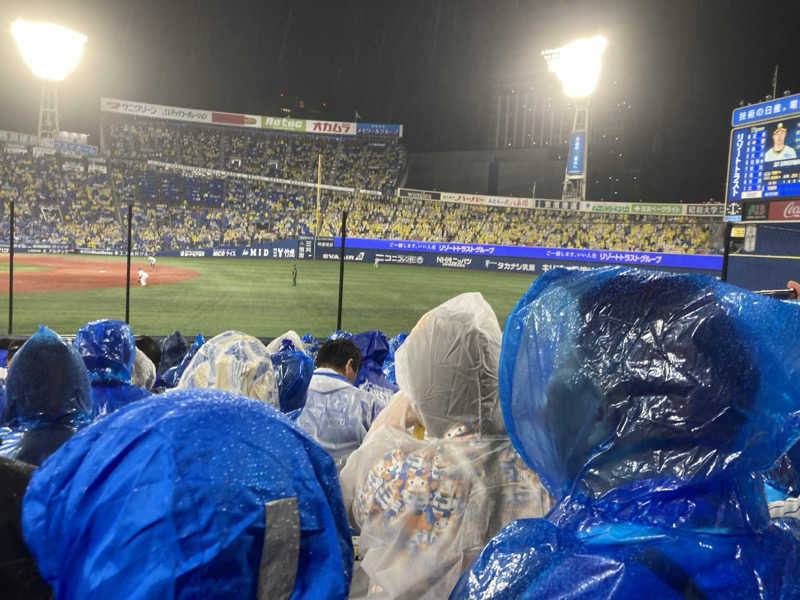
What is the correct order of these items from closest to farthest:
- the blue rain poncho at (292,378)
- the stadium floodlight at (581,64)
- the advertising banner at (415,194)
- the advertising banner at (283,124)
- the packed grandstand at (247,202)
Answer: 1. the blue rain poncho at (292,378)
2. the stadium floodlight at (581,64)
3. the packed grandstand at (247,202)
4. the advertising banner at (415,194)
5. the advertising banner at (283,124)

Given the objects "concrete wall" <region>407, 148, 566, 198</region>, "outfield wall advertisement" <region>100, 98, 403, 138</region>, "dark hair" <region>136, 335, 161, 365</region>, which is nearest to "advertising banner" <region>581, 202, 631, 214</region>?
"concrete wall" <region>407, 148, 566, 198</region>

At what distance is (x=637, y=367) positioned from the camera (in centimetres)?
106

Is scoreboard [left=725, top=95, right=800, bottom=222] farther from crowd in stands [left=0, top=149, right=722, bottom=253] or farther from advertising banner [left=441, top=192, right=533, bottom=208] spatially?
advertising banner [left=441, top=192, right=533, bottom=208]

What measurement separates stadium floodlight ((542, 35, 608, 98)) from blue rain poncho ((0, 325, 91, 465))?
Answer: 29695 millimetres

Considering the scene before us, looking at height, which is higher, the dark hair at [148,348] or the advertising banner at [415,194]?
the advertising banner at [415,194]

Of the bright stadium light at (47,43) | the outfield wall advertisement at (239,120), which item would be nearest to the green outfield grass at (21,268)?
the bright stadium light at (47,43)

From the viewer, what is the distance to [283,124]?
179 feet

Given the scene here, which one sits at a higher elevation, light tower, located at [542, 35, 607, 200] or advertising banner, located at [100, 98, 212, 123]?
advertising banner, located at [100, 98, 212, 123]

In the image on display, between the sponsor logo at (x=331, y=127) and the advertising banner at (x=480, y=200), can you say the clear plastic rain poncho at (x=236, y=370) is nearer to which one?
the advertising banner at (x=480, y=200)

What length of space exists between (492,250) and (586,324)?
35.9 m

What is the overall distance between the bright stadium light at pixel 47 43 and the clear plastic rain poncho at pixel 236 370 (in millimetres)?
25745

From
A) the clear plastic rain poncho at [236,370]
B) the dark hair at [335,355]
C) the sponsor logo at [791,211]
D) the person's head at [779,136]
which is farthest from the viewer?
the person's head at [779,136]

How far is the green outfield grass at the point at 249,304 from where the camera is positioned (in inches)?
504

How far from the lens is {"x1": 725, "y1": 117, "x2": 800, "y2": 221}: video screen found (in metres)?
12.6
